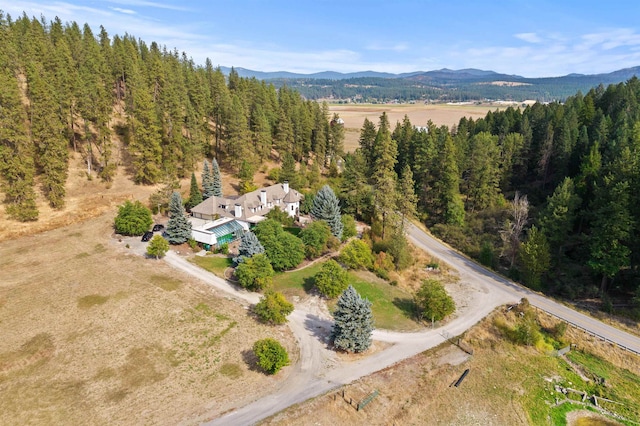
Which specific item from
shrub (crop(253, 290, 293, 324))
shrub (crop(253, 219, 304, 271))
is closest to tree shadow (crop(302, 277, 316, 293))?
shrub (crop(253, 219, 304, 271))

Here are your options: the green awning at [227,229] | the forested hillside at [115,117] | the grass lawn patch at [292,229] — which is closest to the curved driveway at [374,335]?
the green awning at [227,229]

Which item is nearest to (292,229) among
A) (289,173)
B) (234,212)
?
(234,212)

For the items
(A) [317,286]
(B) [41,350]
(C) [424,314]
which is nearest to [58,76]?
(B) [41,350]

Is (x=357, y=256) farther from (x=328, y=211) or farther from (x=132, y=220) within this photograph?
(x=132, y=220)

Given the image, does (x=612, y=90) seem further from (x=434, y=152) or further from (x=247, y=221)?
(x=247, y=221)

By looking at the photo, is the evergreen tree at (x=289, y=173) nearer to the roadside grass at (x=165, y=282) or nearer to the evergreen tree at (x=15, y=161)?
the roadside grass at (x=165, y=282)

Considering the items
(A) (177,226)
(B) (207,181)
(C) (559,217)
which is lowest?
(A) (177,226)

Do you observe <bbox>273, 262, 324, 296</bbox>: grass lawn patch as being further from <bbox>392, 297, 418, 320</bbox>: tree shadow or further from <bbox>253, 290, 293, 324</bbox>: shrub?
<bbox>392, 297, 418, 320</bbox>: tree shadow
